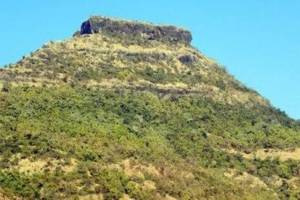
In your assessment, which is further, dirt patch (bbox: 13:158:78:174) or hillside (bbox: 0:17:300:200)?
hillside (bbox: 0:17:300:200)

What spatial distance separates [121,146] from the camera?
158 meters

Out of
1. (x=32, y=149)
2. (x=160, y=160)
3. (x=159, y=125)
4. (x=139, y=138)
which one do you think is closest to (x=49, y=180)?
(x=32, y=149)

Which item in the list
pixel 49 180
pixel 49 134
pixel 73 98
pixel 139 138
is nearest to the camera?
pixel 49 180

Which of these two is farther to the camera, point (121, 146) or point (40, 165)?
point (121, 146)

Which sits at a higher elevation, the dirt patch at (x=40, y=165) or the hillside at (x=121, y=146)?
the hillside at (x=121, y=146)

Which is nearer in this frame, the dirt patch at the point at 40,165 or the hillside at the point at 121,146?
the dirt patch at the point at 40,165

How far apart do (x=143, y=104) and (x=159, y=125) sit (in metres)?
8.77

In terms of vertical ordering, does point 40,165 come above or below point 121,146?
below

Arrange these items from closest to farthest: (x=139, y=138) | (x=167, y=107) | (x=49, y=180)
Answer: (x=49, y=180), (x=139, y=138), (x=167, y=107)

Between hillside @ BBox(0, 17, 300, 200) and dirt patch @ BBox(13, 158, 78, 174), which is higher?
hillside @ BBox(0, 17, 300, 200)

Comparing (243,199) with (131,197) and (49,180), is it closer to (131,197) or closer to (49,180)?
(131,197)

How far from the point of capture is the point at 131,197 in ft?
449

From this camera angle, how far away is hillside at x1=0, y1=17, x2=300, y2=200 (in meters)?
138

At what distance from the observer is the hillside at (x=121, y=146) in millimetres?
137750
